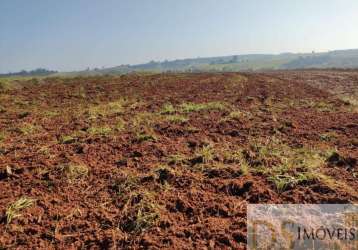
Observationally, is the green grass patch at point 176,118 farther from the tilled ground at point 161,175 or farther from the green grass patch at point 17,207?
the green grass patch at point 17,207

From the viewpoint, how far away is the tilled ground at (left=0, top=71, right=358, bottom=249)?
3.87 meters

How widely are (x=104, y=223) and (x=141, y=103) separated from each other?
9597 millimetres

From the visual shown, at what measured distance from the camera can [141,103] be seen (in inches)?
527

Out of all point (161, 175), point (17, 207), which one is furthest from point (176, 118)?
point (17, 207)

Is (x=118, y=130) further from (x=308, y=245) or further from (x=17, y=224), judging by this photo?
(x=308, y=245)

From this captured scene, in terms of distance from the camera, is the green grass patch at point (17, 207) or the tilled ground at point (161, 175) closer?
the tilled ground at point (161, 175)

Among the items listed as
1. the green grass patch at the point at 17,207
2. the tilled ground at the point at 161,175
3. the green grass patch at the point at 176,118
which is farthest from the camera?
the green grass patch at the point at 176,118

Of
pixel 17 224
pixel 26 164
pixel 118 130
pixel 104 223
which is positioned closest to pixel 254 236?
pixel 104 223

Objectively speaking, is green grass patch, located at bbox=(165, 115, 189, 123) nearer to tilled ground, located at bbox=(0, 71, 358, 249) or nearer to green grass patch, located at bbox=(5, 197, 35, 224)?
tilled ground, located at bbox=(0, 71, 358, 249)

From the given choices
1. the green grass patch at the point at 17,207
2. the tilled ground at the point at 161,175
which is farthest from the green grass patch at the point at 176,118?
the green grass patch at the point at 17,207

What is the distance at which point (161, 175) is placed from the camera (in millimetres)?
5340

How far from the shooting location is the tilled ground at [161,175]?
387 centimetres

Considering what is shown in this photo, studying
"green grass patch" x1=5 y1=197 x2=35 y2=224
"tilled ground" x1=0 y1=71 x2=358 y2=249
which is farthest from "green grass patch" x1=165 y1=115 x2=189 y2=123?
"green grass patch" x1=5 y1=197 x2=35 y2=224

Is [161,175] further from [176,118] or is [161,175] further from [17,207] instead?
[176,118]
